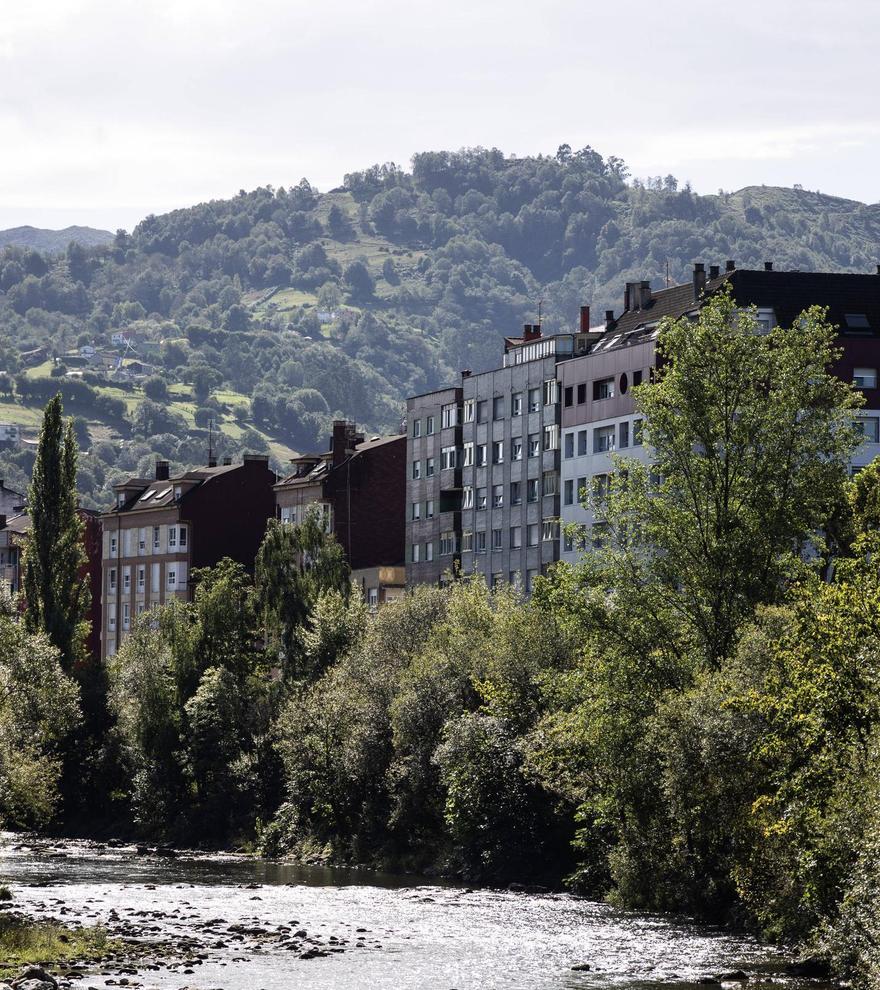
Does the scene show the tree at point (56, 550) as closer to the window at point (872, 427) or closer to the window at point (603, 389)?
the window at point (603, 389)

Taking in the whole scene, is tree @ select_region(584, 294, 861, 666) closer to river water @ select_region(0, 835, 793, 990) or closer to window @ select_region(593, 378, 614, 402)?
river water @ select_region(0, 835, 793, 990)

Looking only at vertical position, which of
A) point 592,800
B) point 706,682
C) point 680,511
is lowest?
point 592,800

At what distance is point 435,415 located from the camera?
175000 millimetres

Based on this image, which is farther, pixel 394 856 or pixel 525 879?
pixel 394 856

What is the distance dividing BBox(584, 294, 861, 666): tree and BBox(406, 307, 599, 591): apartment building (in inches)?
2472

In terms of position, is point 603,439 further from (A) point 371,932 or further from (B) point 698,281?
(A) point 371,932

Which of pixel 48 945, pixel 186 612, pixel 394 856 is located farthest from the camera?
pixel 186 612

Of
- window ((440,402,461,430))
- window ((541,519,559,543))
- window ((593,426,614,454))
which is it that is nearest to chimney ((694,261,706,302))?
window ((593,426,614,454))

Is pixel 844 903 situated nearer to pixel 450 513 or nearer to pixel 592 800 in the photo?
pixel 592 800

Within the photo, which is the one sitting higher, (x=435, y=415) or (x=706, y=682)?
(x=435, y=415)

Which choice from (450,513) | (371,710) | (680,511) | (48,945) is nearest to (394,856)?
(371,710)

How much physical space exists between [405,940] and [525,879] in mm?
21564

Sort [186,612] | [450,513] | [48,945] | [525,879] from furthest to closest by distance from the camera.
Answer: [450,513] < [186,612] < [525,879] < [48,945]

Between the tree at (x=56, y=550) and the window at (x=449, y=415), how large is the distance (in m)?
34.7
